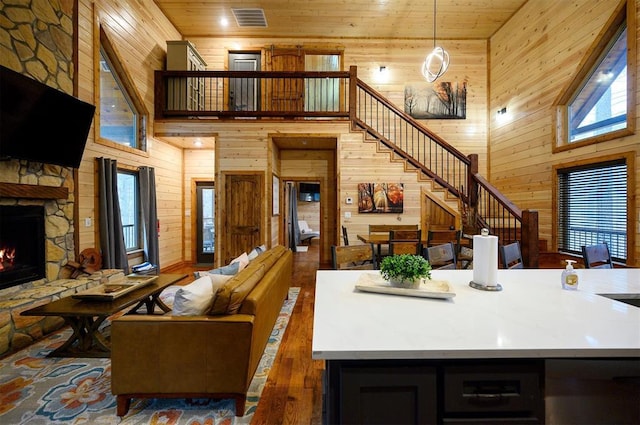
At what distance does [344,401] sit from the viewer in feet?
3.13

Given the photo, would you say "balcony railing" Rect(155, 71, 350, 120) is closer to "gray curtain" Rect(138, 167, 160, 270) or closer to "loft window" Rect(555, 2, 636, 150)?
"gray curtain" Rect(138, 167, 160, 270)

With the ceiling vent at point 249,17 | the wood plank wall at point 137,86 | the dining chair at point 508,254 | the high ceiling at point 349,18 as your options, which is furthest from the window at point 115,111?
the dining chair at point 508,254

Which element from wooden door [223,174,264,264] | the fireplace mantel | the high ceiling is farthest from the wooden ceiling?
the fireplace mantel

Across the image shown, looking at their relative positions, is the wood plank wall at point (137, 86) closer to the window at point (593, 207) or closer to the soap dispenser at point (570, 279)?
the soap dispenser at point (570, 279)

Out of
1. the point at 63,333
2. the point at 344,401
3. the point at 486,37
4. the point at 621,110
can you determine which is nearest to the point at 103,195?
the point at 63,333

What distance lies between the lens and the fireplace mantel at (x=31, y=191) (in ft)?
9.97

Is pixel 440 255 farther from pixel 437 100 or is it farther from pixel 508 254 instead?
pixel 437 100

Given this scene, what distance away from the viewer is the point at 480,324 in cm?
114

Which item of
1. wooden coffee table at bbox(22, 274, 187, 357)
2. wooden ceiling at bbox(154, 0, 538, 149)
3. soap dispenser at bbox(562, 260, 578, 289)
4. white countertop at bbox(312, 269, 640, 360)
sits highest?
wooden ceiling at bbox(154, 0, 538, 149)

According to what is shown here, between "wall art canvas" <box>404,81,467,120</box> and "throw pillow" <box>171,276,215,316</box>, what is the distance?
6.71 metres

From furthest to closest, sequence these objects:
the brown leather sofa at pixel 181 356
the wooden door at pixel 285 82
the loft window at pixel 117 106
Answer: the wooden door at pixel 285 82, the loft window at pixel 117 106, the brown leather sofa at pixel 181 356

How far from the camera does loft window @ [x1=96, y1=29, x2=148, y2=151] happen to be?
14.8 feet

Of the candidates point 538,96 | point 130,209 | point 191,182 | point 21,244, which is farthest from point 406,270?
point 191,182

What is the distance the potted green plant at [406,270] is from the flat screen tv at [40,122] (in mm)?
3896
